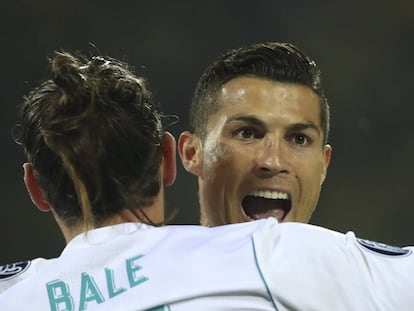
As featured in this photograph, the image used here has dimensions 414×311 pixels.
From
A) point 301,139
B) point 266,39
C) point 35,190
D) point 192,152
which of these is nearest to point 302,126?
point 301,139

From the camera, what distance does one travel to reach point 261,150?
8.43 ft

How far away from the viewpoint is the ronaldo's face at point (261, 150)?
2.58 meters

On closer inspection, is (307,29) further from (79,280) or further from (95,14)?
(79,280)

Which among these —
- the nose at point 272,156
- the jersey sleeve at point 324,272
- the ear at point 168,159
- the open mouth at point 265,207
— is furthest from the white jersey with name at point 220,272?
the open mouth at point 265,207

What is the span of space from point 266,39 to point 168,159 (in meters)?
3.91

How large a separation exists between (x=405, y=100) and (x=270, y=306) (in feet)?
14.3

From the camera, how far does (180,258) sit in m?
1.55

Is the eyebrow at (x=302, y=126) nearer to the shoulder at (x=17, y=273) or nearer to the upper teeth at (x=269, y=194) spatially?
the upper teeth at (x=269, y=194)

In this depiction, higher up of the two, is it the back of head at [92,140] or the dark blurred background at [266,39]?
the back of head at [92,140]

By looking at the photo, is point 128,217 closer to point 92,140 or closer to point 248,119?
point 92,140

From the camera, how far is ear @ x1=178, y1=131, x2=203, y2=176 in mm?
2721

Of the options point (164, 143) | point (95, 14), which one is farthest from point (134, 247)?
point (95, 14)

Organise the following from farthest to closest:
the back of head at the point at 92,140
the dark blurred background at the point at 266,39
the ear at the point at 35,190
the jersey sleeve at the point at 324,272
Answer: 1. the dark blurred background at the point at 266,39
2. the ear at the point at 35,190
3. the back of head at the point at 92,140
4. the jersey sleeve at the point at 324,272

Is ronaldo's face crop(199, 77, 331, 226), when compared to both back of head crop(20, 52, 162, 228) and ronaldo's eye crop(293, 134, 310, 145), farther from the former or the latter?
back of head crop(20, 52, 162, 228)
